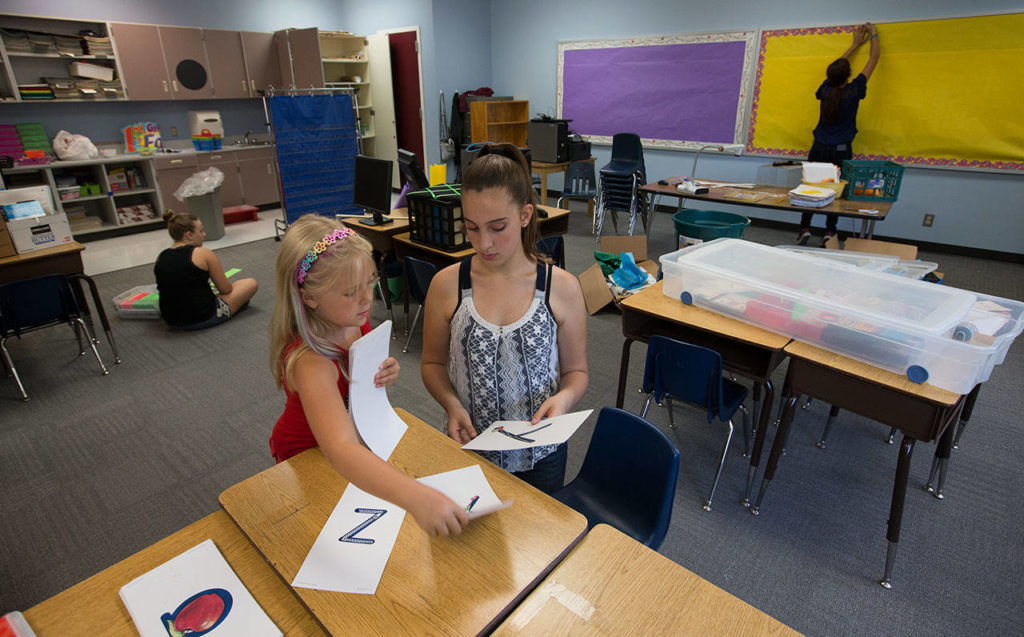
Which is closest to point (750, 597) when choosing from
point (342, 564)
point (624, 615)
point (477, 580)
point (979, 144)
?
point (624, 615)

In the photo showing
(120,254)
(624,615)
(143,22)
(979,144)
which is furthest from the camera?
(143,22)

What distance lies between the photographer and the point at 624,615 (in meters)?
0.89

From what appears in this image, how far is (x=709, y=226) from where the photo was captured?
3.83 meters

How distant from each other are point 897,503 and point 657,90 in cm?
612

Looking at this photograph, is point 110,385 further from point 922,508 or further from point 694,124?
point 694,124

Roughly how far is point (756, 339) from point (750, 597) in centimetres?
92

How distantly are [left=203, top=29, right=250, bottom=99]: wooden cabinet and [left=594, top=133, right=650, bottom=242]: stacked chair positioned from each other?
5.00 meters

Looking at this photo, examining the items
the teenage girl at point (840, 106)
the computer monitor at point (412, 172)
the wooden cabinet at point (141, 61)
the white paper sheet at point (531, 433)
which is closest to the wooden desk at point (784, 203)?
the teenage girl at point (840, 106)

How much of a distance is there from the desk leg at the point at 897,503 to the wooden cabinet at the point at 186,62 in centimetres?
783

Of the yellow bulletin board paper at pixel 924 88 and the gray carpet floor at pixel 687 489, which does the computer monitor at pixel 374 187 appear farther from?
the yellow bulletin board paper at pixel 924 88

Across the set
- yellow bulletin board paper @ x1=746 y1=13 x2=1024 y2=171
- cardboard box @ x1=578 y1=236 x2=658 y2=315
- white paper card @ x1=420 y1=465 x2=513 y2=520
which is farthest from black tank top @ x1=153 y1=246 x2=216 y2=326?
yellow bulletin board paper @ x1=746 y1=13 x2=1024 y2=171

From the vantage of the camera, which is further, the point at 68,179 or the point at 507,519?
the point at 68,179

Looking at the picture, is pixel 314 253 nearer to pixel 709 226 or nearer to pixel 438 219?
pixel 438 219

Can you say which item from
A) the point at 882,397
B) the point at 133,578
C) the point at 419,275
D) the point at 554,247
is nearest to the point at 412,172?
the point at 419,275
